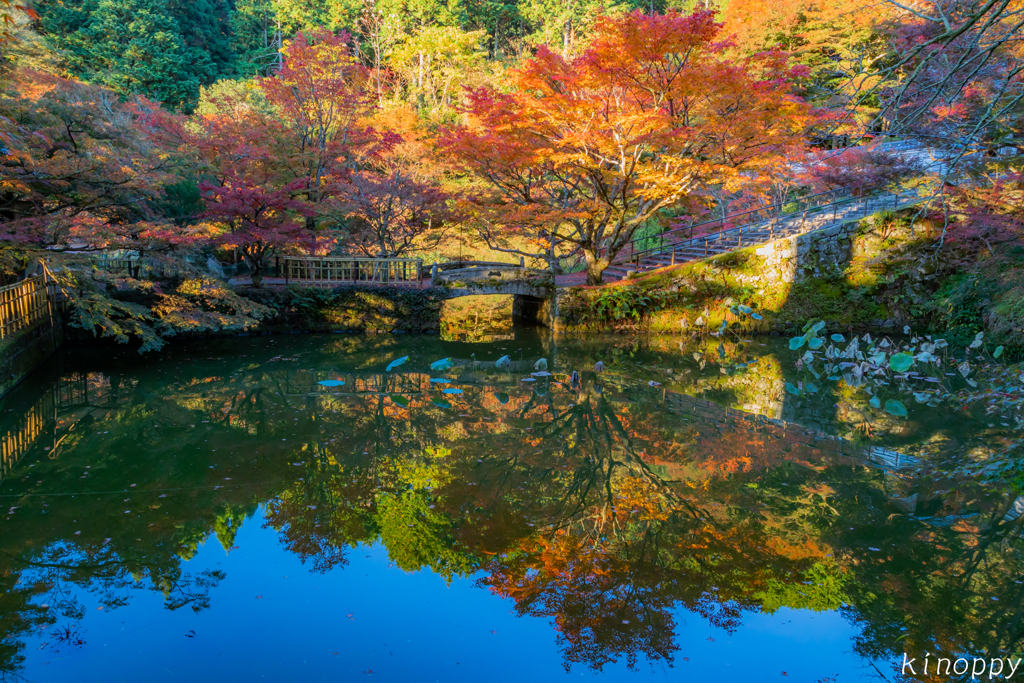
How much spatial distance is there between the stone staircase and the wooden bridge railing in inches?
220

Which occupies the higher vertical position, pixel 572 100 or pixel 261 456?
pixel 572 100

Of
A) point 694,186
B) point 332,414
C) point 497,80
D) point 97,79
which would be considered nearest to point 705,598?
point 332,414

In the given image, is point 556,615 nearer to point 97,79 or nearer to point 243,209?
point 243,209

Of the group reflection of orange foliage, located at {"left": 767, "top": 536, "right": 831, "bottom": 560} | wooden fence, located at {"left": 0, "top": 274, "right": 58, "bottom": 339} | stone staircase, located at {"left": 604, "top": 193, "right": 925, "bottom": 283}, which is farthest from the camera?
stone staircase, located at {"left": 604, "top": 193, "right": 925, "bottom": 283}

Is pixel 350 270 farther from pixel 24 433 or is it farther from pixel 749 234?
pixel 749 234

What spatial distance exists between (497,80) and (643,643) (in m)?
21.8

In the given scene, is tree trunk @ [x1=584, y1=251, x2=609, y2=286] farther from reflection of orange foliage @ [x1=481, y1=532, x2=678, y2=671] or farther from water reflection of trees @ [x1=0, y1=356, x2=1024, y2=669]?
reflection of orange foliage @ [x1=481, y1=532, x2=678, y2=671]

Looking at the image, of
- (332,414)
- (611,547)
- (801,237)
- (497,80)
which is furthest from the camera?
(497,80)

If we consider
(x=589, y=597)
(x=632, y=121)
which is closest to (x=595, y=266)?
(x=632, y=121)

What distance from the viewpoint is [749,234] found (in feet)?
56.6

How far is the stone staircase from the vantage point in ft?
53.6

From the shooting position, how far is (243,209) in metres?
13.2

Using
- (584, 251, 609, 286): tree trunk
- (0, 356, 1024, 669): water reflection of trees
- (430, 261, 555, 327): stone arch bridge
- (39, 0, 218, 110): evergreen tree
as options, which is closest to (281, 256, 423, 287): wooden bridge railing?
(430, 261, 555, 327): stone arch bridge

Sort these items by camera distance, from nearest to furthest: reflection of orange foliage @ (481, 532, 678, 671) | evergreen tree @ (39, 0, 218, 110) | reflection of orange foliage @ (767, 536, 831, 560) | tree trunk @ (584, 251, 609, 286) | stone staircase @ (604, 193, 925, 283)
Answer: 1. reflection of orange foliage @ (481, 532, 678, 671)
2. reflection of orange foliage @ (767, 536, 831, 560)
3. tree trunk @ (584, 251, 609, 286)
4. stone staircase @ (604, 193, 925, 283)
5. evergreen tree @ (39, 0, 218, 110)
